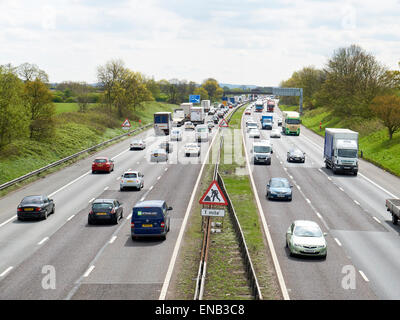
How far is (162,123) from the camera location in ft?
281

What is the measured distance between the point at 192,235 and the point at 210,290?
8.94 m

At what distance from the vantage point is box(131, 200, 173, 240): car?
2642cm

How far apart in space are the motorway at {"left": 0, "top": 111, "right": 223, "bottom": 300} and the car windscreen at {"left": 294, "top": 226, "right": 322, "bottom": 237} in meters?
5.87

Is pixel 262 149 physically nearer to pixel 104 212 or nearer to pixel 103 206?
pixel 103 206

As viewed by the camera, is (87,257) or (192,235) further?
(192,235)

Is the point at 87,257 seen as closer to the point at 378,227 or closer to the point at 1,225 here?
the point at 1,225

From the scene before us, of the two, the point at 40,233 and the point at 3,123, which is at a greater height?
the point at 3,123

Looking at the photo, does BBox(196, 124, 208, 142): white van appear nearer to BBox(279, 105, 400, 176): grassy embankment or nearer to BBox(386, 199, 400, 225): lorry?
BBox(279, 105, 400, 176): grassy embankment

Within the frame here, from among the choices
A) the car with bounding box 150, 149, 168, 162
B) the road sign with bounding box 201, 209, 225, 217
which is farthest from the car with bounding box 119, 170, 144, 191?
the car with bounding box 150, 149, 168, 162

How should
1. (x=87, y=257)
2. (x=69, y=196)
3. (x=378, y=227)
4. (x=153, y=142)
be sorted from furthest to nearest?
(x=153, y=142), (x=69, y=196), (x=378, y=227), (x=87, y=257)

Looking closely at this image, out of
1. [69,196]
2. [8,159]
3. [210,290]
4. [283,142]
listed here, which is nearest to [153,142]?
[283,142]

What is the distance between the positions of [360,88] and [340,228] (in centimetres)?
6736

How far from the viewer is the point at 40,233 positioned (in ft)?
95.3

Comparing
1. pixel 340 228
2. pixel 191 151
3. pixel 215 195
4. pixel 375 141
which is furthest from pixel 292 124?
pixel 215 195
